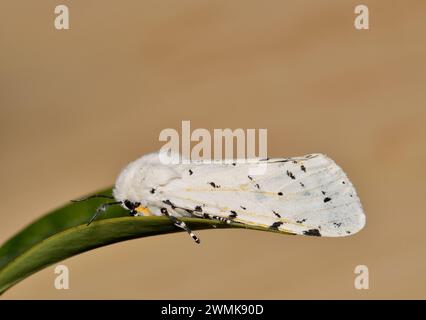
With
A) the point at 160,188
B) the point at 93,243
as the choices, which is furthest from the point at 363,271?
the point at 93,243

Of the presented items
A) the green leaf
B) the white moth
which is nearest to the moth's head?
the white moth

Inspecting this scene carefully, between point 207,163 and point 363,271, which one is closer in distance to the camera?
point 207,163

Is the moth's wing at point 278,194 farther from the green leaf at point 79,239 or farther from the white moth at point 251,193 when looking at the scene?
the green leaf at point 79,239

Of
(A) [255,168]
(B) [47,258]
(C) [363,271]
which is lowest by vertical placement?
(C) [363,271]

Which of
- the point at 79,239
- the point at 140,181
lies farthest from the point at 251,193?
the point at 79,239

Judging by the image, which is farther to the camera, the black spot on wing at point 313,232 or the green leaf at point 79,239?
the black spot on wing at point 313,232

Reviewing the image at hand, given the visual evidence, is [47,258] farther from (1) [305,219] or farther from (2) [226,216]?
(1) [305,219]

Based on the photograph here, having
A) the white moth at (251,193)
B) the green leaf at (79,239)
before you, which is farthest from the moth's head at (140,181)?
the green leaf at (79,239)

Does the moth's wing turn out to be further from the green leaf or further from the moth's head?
the green leaf
